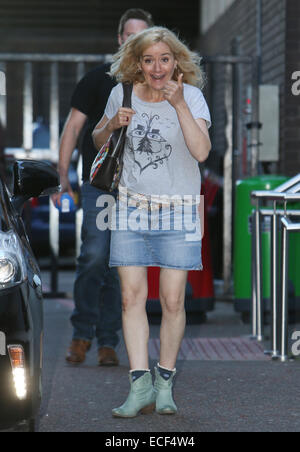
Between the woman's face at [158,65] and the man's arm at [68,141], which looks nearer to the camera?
the woman's face at [158,65]

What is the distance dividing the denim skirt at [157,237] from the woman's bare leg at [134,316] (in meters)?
0.06

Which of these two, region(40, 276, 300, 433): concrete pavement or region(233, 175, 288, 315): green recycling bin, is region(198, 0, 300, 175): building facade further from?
region(40, 276, 300, 433): concrete pavement

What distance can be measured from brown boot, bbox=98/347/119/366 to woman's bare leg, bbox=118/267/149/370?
1.30 meters

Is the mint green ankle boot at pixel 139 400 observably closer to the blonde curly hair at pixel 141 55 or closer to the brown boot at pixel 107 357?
the brown boot at pixel 107 357

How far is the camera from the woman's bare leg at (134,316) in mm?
5008

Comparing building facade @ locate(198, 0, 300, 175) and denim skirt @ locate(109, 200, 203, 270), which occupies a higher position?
building facade @ locate(198, 0, 300, 175)

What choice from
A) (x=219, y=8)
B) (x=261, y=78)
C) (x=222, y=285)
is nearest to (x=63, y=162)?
(x=222, y=285)

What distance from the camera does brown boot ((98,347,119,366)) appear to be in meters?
6.31

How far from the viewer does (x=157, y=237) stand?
501cm

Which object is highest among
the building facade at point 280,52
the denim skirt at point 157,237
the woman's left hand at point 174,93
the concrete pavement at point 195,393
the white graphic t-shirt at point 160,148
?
the building facade at point 280,52

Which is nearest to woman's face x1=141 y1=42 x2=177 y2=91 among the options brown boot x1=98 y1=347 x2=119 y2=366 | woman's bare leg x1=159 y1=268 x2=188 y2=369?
woman's bare leg x1=159 y1=268 x2=188 y2=369

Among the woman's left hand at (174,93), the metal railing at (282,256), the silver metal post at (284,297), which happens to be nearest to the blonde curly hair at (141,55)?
the woman's left hand at (174,93)

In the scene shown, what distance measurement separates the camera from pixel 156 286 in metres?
7.86
